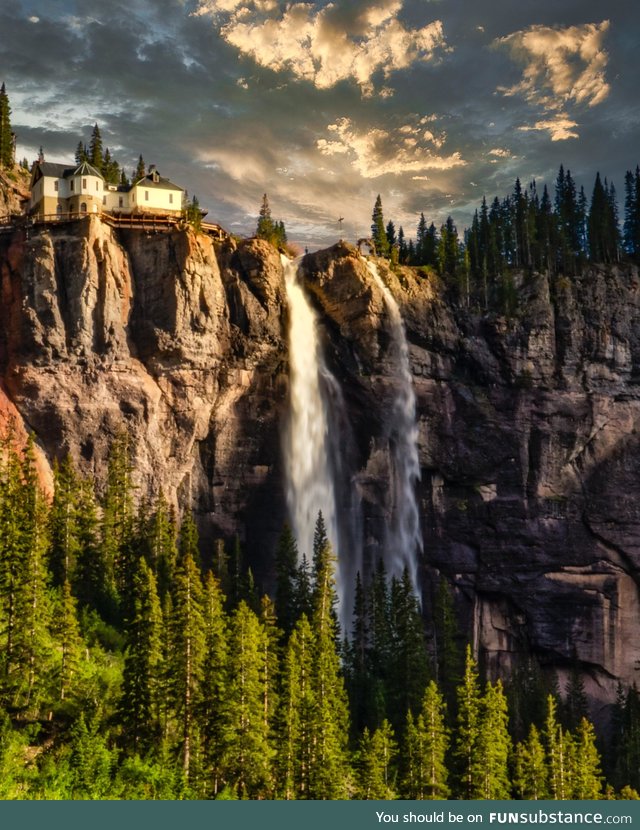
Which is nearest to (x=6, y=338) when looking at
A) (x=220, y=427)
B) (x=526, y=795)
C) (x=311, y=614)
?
(x=220, y=427)

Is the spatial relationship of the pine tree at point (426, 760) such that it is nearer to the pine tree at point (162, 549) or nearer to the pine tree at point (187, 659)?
the pine tree at point (187, 659)

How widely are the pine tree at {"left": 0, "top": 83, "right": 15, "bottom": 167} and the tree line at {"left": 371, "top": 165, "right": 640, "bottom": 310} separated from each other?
3880 cm

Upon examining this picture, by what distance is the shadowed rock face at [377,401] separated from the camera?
91750 millimetres

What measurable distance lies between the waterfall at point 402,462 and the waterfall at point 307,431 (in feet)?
19.8

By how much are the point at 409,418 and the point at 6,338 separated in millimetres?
37731

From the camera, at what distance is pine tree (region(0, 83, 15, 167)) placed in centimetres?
11675

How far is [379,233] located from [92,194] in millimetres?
31077

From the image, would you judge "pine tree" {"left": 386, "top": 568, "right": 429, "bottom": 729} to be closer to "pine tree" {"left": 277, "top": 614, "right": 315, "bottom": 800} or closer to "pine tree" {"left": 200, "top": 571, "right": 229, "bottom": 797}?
"pine tree" {"left": 277, "top": 614, "right": 315, "bottom": 800}

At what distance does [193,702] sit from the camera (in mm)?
57375

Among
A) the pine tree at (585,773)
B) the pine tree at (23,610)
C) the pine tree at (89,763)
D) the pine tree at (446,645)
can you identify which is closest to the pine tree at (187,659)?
the pine tree at (89,763)

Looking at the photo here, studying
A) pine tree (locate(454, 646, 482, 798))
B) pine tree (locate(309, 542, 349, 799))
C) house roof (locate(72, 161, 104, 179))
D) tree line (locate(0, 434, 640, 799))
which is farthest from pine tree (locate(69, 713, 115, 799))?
house roof (locate(72, 161, 104, 179))

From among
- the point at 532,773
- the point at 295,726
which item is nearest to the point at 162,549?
the point at 295,726

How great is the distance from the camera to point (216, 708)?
5709 cm

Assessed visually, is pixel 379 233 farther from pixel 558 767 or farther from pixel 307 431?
pixel 558 767
